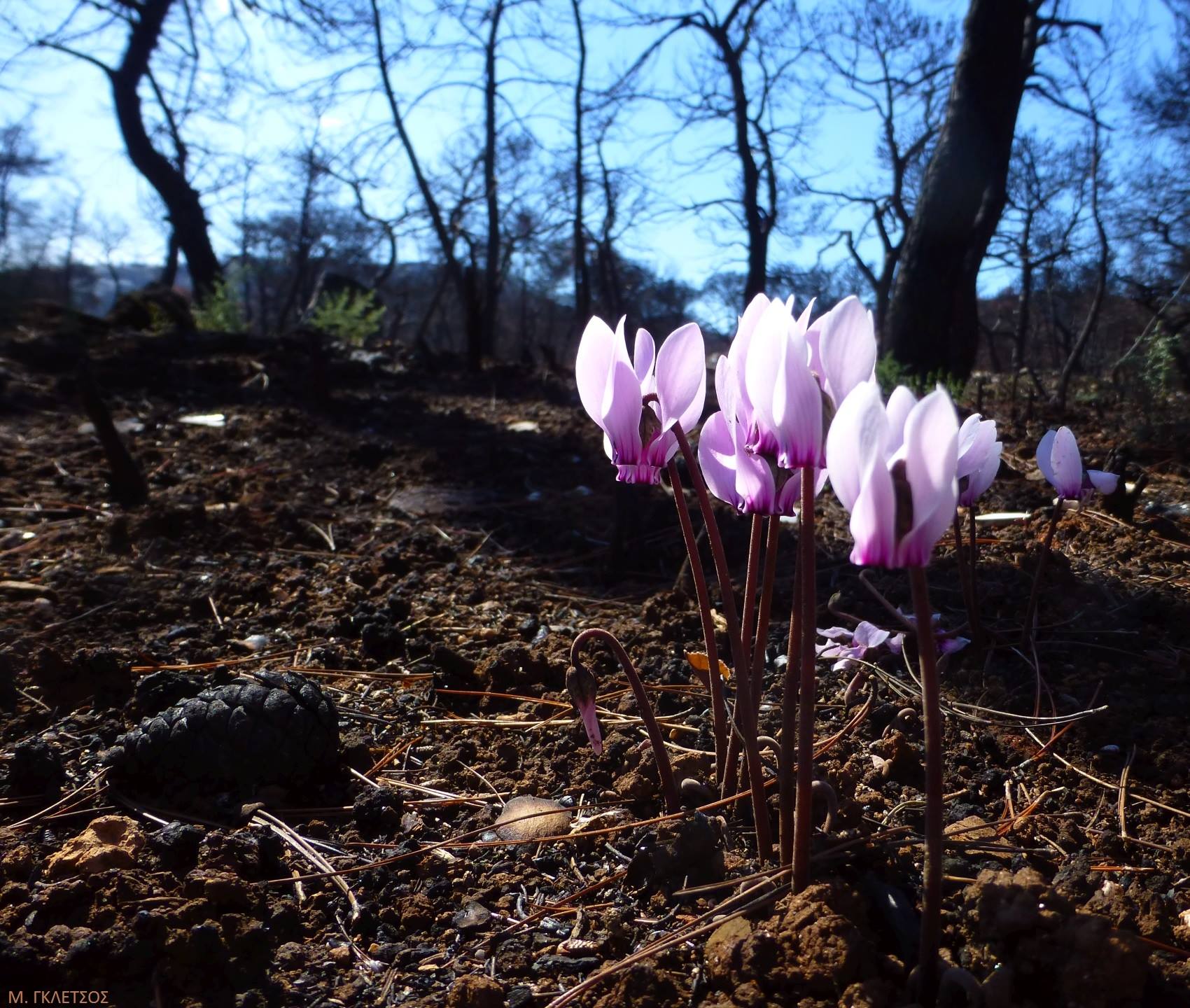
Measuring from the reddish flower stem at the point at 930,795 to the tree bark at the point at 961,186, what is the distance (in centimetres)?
591

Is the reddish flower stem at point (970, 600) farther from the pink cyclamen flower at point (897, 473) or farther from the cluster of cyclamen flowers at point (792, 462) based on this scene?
the pink cyclamen flower at point (897, 473)

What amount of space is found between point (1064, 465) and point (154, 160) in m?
13.7

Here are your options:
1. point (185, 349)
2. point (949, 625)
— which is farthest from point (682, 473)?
point (185, 349)

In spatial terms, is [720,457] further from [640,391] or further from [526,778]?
[526,778]

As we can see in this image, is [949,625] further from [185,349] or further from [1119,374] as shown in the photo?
[185,349]

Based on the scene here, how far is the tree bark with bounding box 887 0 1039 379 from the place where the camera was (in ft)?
21.0

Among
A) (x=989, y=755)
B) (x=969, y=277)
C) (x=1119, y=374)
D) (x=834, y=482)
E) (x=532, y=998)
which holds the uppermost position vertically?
(x=969, y=277)

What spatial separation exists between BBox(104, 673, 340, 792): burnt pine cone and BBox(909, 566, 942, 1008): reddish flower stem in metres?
1.23

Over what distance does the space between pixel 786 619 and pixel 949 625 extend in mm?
455

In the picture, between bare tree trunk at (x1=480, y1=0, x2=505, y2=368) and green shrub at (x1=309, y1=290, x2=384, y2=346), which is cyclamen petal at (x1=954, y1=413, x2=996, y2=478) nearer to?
green shrub at (x1=309, y1=290, x2=384, y2=346)

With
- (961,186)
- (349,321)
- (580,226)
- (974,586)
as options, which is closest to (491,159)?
(580,226)

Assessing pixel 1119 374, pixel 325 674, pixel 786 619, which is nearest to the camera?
pixel 325 674

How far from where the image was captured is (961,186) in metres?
6.45

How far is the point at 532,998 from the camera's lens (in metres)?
1.15
